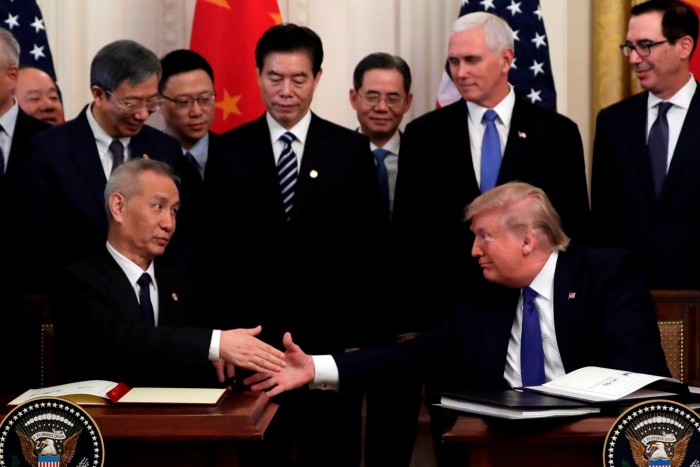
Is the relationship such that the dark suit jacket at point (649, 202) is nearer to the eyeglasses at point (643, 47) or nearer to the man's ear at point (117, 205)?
the eyeglasses at point (643, 47)

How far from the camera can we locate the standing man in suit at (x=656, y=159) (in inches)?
190

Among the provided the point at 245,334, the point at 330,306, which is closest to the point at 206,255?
the point at 330,306

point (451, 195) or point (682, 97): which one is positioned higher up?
point (682, 97)

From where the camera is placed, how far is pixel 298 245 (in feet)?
14.8

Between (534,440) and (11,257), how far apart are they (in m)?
2.25

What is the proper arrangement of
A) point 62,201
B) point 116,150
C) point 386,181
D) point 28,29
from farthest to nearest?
point 28,29
point 386,181
point 116,150
point 62,201

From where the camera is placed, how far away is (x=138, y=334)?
3648 mm

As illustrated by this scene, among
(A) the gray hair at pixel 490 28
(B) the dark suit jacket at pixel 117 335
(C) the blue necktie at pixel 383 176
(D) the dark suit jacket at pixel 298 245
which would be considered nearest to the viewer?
(B) the dark suit jacket at pixel 117 335

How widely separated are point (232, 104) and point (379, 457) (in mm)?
2065

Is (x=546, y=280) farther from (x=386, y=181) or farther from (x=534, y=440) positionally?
(x=386, y=181)

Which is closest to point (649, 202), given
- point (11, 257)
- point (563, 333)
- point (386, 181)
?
point (386, 181)

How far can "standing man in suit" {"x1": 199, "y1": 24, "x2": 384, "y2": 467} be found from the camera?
178 inches

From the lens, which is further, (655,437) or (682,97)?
(682,97)

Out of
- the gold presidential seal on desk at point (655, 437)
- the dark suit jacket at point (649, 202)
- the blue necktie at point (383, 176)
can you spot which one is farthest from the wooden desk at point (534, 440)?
the blue necktie at point (383, 176)
